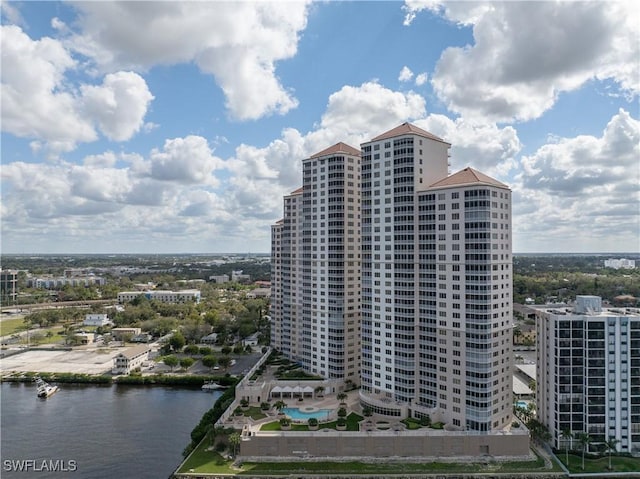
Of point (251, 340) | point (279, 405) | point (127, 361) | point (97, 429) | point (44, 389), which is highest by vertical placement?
point (279, 405)

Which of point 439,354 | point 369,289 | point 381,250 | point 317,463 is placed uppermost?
point 381,250

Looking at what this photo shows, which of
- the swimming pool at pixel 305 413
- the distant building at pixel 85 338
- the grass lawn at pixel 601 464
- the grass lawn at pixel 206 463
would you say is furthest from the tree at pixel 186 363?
the grass lawn at pixel 601 464

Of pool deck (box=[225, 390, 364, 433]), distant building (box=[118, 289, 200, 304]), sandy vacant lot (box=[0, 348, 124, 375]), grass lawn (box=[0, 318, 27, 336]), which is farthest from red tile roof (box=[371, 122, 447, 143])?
distant building (box=[118, 289, 200, 304])

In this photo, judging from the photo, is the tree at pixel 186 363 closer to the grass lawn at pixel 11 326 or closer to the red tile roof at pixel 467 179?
the red tile roof at pixel 467 179

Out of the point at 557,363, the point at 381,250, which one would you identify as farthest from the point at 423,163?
the point at 557,363

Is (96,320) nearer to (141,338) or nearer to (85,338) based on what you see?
(85,338)

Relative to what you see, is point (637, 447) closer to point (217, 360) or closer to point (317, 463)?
point (317, 463)

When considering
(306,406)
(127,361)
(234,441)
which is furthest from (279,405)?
(127,361)
